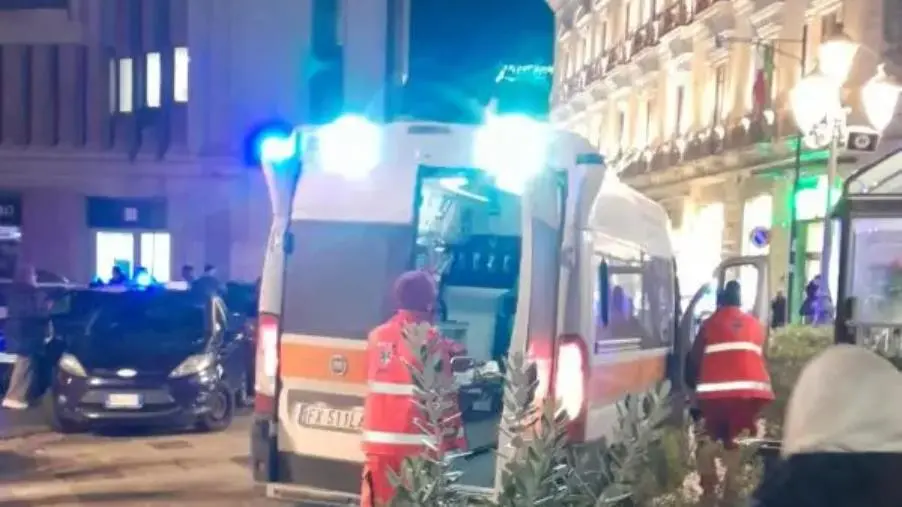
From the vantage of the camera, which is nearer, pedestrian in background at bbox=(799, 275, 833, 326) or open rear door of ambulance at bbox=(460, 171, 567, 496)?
open rear door of ambulance at bbox=(460, 171, 567, 496)

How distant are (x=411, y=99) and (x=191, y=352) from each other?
2419 cm

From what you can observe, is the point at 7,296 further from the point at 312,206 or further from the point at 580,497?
the point at 580,497

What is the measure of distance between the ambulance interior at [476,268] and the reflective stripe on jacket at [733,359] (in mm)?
1538

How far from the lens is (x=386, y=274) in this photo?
26.4 feet

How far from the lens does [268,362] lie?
25.9 ft

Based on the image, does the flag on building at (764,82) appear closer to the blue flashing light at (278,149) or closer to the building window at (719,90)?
the building window at (719,90)

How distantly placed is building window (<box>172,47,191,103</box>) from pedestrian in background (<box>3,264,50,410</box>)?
17.4m

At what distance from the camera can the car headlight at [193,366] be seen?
1278 centimetres

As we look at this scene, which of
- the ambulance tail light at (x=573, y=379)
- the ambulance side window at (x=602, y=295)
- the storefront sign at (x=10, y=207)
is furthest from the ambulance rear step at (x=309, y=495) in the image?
the storefront sign at (x=10, y=207)

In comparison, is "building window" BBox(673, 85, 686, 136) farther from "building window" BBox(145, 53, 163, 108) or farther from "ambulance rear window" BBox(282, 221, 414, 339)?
"ambulance rear window" BBox(282, 221, 414, 339)

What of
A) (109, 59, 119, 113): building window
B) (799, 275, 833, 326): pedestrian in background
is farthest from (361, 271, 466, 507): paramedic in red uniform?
(109, 59, 119, 113): building window

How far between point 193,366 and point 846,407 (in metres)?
10.9

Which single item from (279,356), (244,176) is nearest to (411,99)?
(244,176)

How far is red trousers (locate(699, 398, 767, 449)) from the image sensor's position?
363 inches
